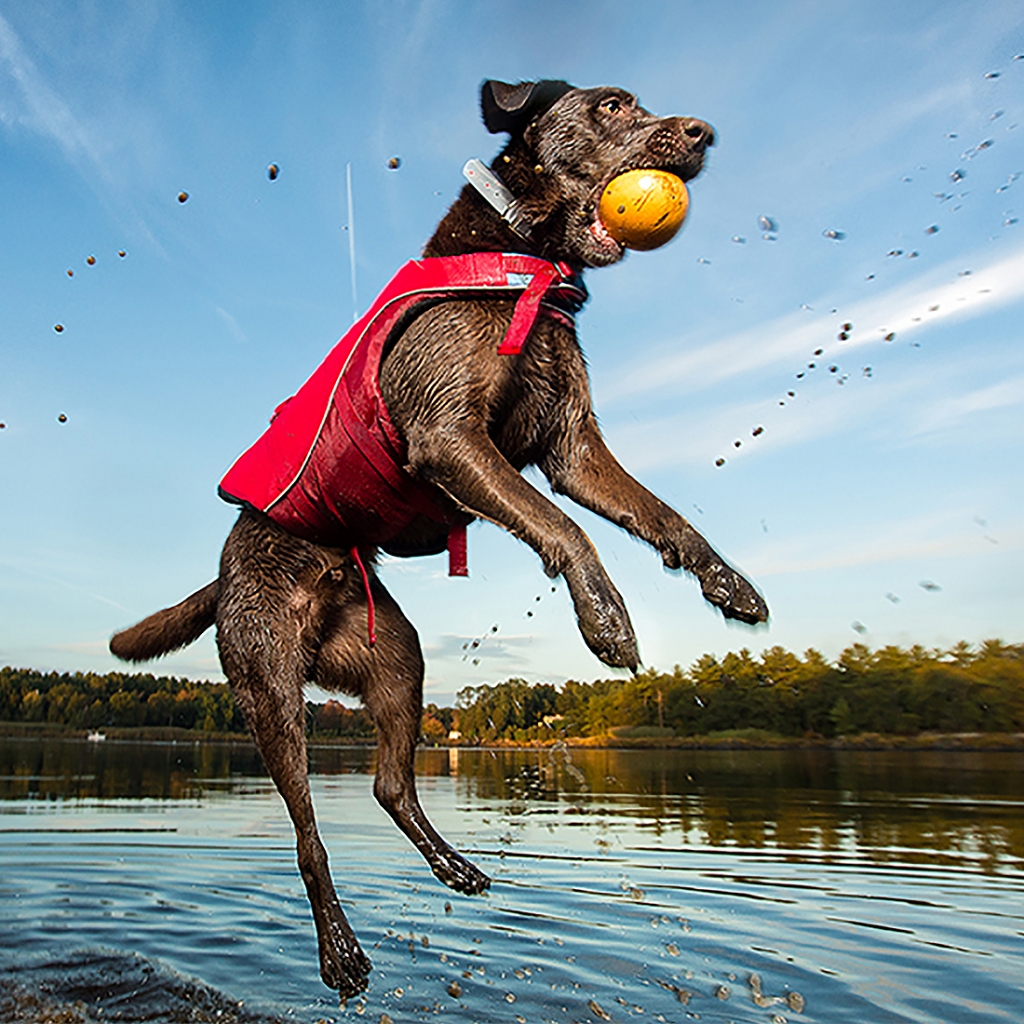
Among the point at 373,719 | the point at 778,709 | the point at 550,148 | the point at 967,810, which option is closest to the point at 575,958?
the point at 373,719

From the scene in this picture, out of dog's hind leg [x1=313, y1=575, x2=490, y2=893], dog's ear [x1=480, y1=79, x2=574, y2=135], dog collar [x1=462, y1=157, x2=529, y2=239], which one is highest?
dog's ear [x1=480, y1=79, x2=574, y2=135]

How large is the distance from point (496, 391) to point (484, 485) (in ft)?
1.60

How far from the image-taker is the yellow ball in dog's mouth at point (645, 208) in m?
3.39

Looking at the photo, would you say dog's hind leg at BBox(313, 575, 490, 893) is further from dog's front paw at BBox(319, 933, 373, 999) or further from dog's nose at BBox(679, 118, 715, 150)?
dog's nose at BBox(679, 118, 715, 150)

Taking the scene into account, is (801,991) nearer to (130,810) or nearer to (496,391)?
(496,391)

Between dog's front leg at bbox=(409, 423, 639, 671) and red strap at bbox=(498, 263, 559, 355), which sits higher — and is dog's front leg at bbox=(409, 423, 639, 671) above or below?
below

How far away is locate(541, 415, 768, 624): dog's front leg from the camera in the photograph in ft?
11.6

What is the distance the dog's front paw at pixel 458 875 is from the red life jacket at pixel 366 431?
1421 mm

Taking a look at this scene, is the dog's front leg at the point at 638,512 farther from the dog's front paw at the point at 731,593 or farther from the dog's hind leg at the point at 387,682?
the dog's hind leg at the point at 387,682

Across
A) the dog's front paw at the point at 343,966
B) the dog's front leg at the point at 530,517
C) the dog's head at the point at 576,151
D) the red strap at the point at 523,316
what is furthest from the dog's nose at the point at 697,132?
the dog's front paw at the point at 343,966

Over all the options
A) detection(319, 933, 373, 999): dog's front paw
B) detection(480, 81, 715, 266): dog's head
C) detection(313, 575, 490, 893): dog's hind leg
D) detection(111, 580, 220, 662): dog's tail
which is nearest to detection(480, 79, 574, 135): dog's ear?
detection(480, 81, 715, 266): dog's head

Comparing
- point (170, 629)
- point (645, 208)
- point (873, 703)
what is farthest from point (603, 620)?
point (873, 703)

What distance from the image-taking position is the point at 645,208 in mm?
3387

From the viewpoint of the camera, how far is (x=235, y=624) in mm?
4410
